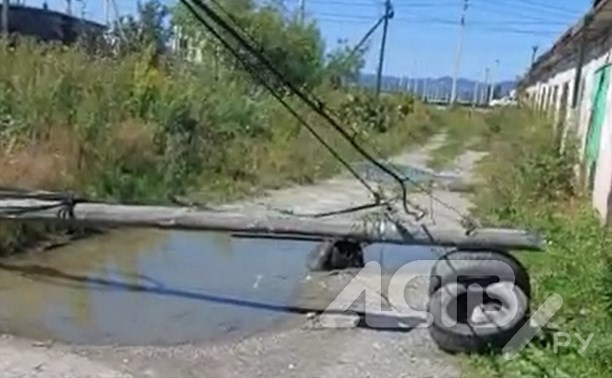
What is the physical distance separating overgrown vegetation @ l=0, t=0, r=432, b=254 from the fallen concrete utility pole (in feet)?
6.87

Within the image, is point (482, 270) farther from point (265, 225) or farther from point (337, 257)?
point (337, 257)

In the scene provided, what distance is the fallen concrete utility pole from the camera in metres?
6.97

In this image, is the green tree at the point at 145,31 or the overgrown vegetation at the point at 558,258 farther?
the green tree at the point at 145,31

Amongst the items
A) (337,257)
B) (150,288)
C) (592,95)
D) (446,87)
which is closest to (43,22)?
(592,95)

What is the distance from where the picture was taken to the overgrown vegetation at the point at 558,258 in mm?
6195

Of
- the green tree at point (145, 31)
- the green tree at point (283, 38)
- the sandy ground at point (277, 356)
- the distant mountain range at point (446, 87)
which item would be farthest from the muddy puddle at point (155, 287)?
the distant mountain range at point (446, 87)

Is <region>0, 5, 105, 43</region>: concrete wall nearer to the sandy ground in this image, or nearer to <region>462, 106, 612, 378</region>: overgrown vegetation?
<region>462, 106, 612, 378</region>: overgrown vegetation

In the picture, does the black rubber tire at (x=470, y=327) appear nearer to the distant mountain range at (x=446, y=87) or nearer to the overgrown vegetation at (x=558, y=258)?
the overgrown vegetation at (x=558, y=258)

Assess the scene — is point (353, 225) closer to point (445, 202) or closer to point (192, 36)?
point (445, 202)

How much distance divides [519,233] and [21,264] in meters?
5.14

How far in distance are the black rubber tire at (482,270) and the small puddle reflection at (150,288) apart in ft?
5.72

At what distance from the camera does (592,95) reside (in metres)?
15.2

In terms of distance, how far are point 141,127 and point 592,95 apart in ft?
24.3

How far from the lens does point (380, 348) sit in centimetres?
684
